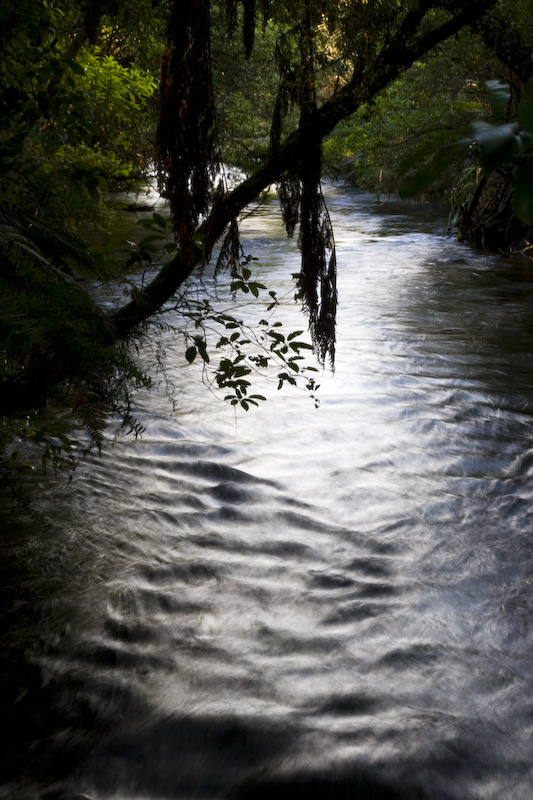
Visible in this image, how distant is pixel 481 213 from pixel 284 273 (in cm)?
539

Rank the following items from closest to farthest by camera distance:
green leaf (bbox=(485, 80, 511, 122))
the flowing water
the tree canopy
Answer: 1. green leaf (bbox=(485, 80, 511, 122))
2. the tree canopy
3. the flowing water

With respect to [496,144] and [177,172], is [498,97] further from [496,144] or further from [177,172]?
[177,172]

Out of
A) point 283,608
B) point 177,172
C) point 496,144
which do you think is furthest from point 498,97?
point 283,608

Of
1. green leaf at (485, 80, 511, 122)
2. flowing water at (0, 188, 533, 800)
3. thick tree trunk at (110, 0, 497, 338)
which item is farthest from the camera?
thick tree trunk at (110, 0, 497, 338)

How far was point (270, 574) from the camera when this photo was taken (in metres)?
4.05

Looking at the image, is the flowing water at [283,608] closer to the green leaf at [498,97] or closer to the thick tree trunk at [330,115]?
the thick tree trunk at [330,115]

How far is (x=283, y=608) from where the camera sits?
12.3 feet

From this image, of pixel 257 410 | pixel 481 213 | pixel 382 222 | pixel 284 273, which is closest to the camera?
pixel 257 410

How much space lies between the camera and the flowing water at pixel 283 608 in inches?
112

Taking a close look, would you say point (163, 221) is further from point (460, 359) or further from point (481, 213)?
point (481, 213)

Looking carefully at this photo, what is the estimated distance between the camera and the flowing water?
2846 mm

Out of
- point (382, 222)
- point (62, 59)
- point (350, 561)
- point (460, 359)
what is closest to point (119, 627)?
point (350, 561)

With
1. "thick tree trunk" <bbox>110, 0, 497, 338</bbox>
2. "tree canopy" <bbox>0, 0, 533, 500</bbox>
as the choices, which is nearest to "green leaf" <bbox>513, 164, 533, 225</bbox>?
"tree canopy" <bbox>0, 0, 533, 500</bbox>

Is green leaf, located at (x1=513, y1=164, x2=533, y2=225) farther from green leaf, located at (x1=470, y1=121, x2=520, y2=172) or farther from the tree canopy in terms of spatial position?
the tree canopy
